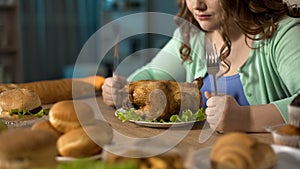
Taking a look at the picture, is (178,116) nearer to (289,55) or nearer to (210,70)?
(210,70)

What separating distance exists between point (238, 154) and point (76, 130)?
269 mm

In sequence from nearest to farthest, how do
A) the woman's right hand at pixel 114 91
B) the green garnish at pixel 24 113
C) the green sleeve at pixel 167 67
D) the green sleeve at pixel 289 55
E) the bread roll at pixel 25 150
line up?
the bread roll at pixel 25 150
the green garnish at pixel 24 113
the green sleeve at pixel 289 55
the woman's right hand at pixel 114 91
the green sleeve at pixel 167 67

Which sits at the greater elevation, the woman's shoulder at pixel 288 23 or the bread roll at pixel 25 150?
the woman's shoulder at pixel 288 23

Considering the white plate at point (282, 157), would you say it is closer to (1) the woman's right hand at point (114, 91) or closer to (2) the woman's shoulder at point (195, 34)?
(1) the woman's right hand at point (114, 91)

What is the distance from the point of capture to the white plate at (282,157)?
780mm

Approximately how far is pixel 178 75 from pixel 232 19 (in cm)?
35

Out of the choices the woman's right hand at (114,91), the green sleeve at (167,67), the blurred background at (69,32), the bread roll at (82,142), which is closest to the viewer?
the bread roll at (82,142)

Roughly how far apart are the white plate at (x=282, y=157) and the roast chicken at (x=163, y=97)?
38 cm

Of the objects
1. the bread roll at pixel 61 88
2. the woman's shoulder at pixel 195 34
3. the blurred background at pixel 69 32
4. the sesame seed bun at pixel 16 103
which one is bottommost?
the blurred background at pixel 69 32

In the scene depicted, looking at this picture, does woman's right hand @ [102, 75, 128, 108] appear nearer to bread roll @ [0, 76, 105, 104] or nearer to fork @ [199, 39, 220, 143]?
bread roll @ [0, 76, 105, 104]

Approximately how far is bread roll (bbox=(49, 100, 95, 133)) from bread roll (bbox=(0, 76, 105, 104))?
0.70 m

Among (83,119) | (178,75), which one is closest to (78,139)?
(83,119)

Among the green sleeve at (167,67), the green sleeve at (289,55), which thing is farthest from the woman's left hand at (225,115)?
the green sleeve at (167,67)

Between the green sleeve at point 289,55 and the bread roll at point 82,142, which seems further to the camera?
the green sleeve at point 289,55
